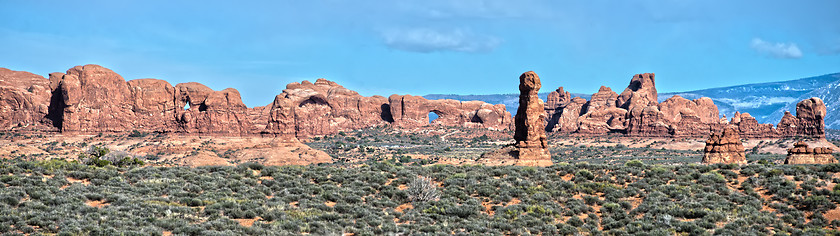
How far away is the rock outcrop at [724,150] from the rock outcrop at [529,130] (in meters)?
11.4

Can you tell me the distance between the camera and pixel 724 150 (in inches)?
1727

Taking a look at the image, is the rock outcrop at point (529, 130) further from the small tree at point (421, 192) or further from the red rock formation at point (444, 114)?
the red rock formation at point (444, 114)

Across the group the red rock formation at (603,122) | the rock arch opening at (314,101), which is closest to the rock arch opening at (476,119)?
the red rock formation at (603,122)

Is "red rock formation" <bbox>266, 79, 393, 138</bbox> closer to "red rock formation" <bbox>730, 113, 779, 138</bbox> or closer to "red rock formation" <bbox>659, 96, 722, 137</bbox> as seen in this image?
"red rock formation" <bbox>659, 96, 722, 137</bbox>

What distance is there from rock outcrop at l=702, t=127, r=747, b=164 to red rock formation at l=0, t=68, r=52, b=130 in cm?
8091

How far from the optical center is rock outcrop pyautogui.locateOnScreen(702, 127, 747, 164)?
1709 inches

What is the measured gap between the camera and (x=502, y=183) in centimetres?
2642

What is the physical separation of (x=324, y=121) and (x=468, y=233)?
303ft

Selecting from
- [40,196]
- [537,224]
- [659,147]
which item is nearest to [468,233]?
[537,224]

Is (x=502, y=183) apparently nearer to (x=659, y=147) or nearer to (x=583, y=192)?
(x=583, y=192)

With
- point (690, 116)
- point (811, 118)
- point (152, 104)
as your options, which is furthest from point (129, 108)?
point (811, 118)

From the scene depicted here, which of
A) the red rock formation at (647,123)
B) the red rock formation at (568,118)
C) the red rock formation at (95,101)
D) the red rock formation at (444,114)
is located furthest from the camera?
the red rock formation at (444,114)

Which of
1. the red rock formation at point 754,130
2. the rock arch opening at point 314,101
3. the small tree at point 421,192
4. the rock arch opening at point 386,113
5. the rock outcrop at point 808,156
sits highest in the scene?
the rock arch opening at point 314,101

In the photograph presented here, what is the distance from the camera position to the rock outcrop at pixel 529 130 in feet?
132
